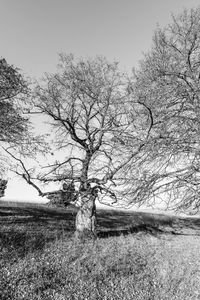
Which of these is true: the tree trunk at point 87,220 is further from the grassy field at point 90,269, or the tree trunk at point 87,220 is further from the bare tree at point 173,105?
the bare tree at point 173,105

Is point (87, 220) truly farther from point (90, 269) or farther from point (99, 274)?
point (99, 274)

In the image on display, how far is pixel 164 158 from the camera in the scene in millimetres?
6922

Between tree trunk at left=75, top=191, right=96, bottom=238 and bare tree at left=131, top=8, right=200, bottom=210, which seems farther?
tree trunk at left=75, top=191, right=96, bottom=238

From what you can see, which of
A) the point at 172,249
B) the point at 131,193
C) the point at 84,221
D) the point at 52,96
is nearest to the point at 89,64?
the point at 52,96

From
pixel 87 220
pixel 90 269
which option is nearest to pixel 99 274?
pixel 90 269

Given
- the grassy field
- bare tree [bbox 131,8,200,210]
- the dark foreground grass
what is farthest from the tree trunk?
bare tree [bbox 131,8,200,210]

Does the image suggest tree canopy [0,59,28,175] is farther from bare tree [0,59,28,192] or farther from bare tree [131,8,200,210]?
bare tree [131,8,200,210]

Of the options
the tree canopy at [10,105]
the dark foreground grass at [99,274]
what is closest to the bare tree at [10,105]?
the tree canopy at [10,105]

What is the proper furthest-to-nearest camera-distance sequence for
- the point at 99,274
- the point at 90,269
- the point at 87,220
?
the point at 87,220, the point at 90,269, the point at 99,274

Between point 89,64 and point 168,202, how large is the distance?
1045cm

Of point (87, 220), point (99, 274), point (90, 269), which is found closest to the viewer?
point (99, 274)

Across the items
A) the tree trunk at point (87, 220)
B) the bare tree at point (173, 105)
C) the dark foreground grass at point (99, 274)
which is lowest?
the dark foreground grass at point (99, 274)

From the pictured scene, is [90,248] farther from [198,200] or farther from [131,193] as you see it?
[198,200]

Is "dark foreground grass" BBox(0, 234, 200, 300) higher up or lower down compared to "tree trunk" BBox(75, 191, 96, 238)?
lower down
